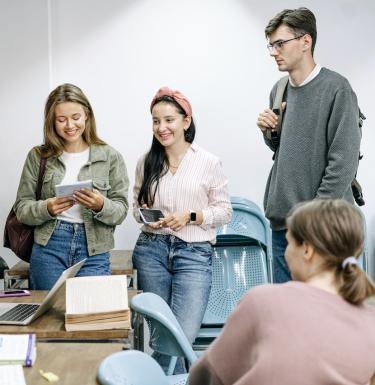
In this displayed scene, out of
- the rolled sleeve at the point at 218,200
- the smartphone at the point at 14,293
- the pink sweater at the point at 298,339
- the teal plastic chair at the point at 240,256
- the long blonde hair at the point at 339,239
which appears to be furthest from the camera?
the teal plastic chair at the point at 240,256

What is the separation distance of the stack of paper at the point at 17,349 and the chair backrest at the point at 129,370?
290 mm

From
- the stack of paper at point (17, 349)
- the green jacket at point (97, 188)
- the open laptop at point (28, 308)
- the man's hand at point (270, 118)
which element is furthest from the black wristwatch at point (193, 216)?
the stack of paper at point (17, 349)

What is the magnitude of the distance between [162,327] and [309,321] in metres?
1.01

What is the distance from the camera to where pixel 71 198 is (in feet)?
10.1

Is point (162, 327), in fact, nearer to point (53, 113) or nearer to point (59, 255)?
point (59, 255)

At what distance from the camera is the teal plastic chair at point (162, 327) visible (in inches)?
93.3

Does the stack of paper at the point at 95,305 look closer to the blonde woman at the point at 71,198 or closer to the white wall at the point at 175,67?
the blonde woman at the point at 71,198

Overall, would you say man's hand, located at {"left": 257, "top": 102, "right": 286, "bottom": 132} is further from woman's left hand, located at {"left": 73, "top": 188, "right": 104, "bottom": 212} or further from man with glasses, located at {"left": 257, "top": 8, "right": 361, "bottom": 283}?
woman's left hand, located at {"left": 73, "top": 188, "right": 104, "bottom": 212}

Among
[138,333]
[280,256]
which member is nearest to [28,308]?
[138,333]

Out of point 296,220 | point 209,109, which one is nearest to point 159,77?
point 209,109

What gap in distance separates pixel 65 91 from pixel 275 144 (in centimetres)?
106

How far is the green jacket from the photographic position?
3.13 meters

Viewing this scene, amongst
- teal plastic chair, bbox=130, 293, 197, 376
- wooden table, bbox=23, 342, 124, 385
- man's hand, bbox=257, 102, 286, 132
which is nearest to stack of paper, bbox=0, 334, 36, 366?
wooden table, bbox=23, 342, 124, 385

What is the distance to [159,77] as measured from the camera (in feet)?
14.9
